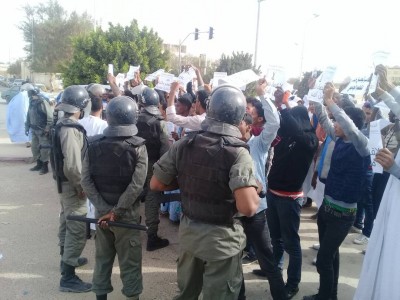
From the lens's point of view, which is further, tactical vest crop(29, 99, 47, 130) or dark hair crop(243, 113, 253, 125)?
tactical vest crop(29, 99, 47, 130)

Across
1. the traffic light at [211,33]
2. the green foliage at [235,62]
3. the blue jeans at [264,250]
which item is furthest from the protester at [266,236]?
the green foliage at [235,62]

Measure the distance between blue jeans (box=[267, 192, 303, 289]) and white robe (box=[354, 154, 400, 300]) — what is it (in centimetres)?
68

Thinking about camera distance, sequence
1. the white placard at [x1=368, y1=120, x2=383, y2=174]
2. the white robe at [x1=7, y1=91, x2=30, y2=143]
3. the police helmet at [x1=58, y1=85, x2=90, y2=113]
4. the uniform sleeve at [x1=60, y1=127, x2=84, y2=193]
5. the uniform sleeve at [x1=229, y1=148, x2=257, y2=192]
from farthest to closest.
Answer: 1. the white robe at [x1=7, y1=91, x2=30, y2=143]
2. the police helmet at [x1=58, y1=85, x2=90, y2=113]
3. the uniform sleeve at [x1=60, y1=127, x2=84, y2=193]
4. the white placard at [x1=368, y1=120, x2=383, y2=174]
5. the uniform sleeve at [x1=229, y1=148, x2=257, y2=192]

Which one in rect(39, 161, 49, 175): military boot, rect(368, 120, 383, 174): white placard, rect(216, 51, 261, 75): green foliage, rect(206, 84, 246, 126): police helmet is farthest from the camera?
rect(216, 51, 261, 75): green foliage

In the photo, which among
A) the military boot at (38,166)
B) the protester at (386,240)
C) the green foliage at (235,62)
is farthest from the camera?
the green foliage at (235,62)

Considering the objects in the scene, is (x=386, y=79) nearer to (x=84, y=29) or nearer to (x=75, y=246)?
(x=75, y=246)

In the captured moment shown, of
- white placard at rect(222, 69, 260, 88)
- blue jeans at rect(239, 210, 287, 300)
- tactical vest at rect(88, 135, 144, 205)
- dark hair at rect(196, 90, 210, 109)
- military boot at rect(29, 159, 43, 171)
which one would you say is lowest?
military boot at rect(29, 159, 43, 171)

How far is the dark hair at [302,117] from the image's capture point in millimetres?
3666

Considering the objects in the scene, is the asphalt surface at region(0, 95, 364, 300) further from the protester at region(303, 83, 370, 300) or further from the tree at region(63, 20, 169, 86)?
the tree at region(63, 20, 169, 86)

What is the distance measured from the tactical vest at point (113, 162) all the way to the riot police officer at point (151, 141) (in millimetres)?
1460

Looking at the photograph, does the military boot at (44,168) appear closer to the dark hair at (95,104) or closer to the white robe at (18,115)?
the white robe at (18,115)

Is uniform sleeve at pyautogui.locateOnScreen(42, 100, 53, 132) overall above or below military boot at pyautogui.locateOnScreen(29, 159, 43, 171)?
above

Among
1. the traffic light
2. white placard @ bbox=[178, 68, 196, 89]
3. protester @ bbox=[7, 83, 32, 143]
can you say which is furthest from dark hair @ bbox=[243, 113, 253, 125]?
the traffic light

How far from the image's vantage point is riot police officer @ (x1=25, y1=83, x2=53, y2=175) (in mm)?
8444
